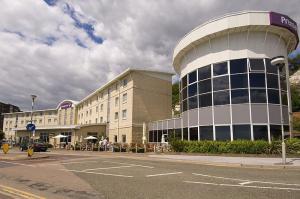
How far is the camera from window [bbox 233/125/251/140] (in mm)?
22978

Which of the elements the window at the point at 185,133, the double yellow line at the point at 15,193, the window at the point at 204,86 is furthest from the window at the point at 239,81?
the double yellow line at the point at 15,193

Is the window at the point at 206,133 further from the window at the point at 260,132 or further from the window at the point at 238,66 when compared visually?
the window at the point at 238,66

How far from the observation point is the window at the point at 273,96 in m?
23.3

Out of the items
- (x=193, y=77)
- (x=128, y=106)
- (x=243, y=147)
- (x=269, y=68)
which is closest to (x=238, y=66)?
(x=269, y=68)

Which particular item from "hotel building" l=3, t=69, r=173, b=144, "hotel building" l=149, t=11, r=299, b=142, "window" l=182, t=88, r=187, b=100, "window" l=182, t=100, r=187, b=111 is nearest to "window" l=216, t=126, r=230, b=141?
"hotel building" l=149, t=11, r=299, b=142

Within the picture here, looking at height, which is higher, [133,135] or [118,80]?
[118,80]

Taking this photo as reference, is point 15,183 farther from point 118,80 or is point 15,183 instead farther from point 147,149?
point 118,80

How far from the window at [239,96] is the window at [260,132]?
224cm

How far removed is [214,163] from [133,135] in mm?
21774

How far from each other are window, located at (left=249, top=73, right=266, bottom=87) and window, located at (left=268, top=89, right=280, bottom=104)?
0.81 meters

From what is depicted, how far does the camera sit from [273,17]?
2319 cm

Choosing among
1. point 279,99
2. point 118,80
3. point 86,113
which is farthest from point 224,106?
point 86,113

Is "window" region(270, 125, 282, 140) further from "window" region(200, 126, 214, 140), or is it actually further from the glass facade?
"window" region(200, 126, 214, 140)

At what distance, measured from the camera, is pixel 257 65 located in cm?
2375
